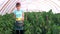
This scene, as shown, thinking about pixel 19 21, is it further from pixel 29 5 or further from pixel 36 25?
pixel 29 5

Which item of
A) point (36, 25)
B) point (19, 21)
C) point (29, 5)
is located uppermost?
point (29, 5)

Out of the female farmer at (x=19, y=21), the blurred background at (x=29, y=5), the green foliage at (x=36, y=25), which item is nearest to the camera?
the green foliage at (x=36, y=25)

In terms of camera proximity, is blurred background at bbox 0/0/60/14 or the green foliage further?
blurred background at bbox 0/0/60/14

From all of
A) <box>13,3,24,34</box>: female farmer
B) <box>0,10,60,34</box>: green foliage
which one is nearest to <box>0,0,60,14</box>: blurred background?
<box>0,10,60,34</box>: green foliage

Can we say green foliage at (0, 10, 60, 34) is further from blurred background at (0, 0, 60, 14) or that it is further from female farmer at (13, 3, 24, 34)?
blurred background at (0, 0, 60, 14)

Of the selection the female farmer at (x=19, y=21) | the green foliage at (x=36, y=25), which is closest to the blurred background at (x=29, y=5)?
the green foliage at (x=36, y=25)

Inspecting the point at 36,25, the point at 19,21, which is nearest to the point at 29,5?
the point at 36,25

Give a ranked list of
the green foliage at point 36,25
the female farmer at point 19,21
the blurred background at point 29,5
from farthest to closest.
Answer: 1. the blurred background at point 29,5
2. the female farmer at point 19,21
3. the green foliage at point 36,25

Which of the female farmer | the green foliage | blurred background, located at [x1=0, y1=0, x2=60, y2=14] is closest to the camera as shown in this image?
the green foliage

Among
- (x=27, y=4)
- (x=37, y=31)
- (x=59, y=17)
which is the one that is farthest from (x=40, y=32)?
(x=27, y=4)

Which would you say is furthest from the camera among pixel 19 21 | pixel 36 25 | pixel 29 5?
pixel 29 5

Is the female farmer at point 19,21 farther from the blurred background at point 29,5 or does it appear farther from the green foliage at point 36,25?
the blurred background at point 29,5

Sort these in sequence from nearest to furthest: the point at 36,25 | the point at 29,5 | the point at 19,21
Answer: the point at 19,21
the point at 36,25
the point at 29,5

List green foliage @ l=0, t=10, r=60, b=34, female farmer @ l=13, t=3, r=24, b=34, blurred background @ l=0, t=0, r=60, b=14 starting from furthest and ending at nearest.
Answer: blurred background @ l=0, t=0, r=60, b=14
female farmer @ l=13, t=3, r=24, b=34
green foliage @ l=0, t=10, r=60, b=34
